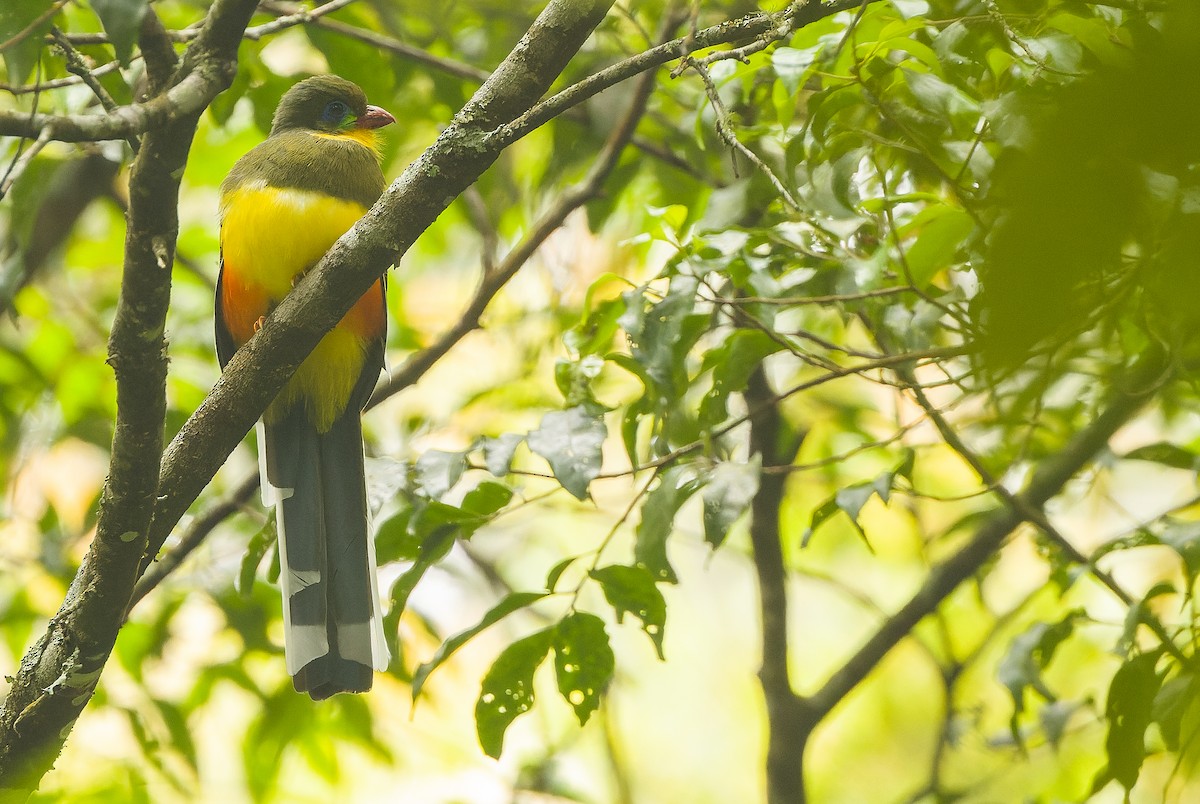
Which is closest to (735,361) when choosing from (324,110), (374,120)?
(374,120)

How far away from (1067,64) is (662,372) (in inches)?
38.4

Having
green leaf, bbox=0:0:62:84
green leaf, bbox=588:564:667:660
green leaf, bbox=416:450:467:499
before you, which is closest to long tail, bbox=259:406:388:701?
green leaf, bbox=416:450:467:499

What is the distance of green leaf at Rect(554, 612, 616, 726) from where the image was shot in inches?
93.9

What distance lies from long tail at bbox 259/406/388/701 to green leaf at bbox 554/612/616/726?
2.00 feet

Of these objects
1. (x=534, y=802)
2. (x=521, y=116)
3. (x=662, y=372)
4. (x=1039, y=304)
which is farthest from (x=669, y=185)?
(x=1039, y=304)

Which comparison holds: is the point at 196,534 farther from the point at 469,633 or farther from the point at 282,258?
the point at 469,633

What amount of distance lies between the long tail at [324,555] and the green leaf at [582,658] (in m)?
0.61

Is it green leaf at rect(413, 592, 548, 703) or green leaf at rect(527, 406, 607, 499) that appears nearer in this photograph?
green leaf at rect(527, 406, 607, 499)

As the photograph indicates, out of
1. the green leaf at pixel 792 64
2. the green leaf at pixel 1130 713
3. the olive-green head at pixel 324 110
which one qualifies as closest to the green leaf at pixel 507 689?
the green leaf at pixel 1130 713

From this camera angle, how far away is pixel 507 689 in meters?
2.44

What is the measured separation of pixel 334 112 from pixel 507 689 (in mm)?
1998

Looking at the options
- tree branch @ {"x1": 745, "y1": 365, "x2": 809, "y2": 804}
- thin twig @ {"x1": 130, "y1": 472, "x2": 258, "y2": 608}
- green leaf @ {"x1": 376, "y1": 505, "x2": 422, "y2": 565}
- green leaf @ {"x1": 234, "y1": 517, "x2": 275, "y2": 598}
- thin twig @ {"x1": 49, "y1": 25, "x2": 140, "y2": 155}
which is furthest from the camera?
tree branch @ {"x1": 745, "y1": 365, "x2": 809, "y2": 804}

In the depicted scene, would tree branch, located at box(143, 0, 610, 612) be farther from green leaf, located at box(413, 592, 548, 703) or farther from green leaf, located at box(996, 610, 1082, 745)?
green leaf, located at box(996, 610, 1082, 745)

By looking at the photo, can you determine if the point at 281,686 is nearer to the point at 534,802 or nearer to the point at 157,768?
the point at 157,768
